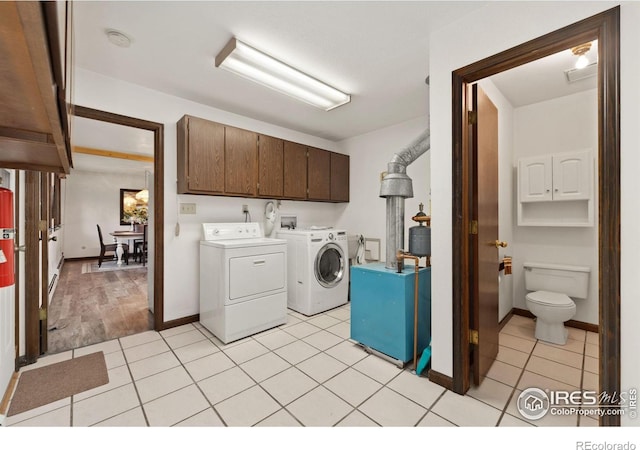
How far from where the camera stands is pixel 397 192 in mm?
2250

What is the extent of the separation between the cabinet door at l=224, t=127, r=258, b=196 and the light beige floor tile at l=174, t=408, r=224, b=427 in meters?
2.06

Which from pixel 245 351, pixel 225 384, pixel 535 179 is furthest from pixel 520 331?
pixel 225 384

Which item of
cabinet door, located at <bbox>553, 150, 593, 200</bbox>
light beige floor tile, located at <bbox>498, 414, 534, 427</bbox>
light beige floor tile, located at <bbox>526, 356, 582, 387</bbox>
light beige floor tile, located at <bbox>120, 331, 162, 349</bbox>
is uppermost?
cabinet door, located at <bbox>553, 150, 593, 200</bbox>

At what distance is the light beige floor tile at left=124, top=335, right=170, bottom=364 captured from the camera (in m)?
2.22

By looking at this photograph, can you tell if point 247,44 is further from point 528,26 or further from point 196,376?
point 196,376

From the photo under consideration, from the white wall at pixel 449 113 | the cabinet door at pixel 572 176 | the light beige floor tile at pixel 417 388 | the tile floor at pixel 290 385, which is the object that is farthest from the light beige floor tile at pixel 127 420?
the cabinet door at pixel 572 176

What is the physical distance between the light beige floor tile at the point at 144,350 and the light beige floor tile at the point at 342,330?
148cm

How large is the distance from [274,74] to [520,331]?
336cm

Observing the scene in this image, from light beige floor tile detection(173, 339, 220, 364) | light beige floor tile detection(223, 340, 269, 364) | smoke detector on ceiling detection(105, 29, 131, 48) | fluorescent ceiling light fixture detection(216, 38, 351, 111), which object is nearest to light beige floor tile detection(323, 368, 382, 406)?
light beige floor tile detection(223, 340, 269, 364)

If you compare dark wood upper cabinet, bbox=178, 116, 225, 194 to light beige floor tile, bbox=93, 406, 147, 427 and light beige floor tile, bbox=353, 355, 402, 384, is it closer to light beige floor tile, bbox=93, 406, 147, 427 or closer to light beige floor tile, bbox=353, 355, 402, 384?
light beige floor tile, bbox=93, 406, 147, 427

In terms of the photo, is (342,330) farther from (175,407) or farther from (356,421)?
(175,407)

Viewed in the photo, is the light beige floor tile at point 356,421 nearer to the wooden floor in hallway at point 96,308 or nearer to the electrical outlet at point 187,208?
the wooden floor in hallway at point 96,308

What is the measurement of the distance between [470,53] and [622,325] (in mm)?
1640

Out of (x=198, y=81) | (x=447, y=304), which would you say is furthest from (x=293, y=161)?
(x=447, y=304)
